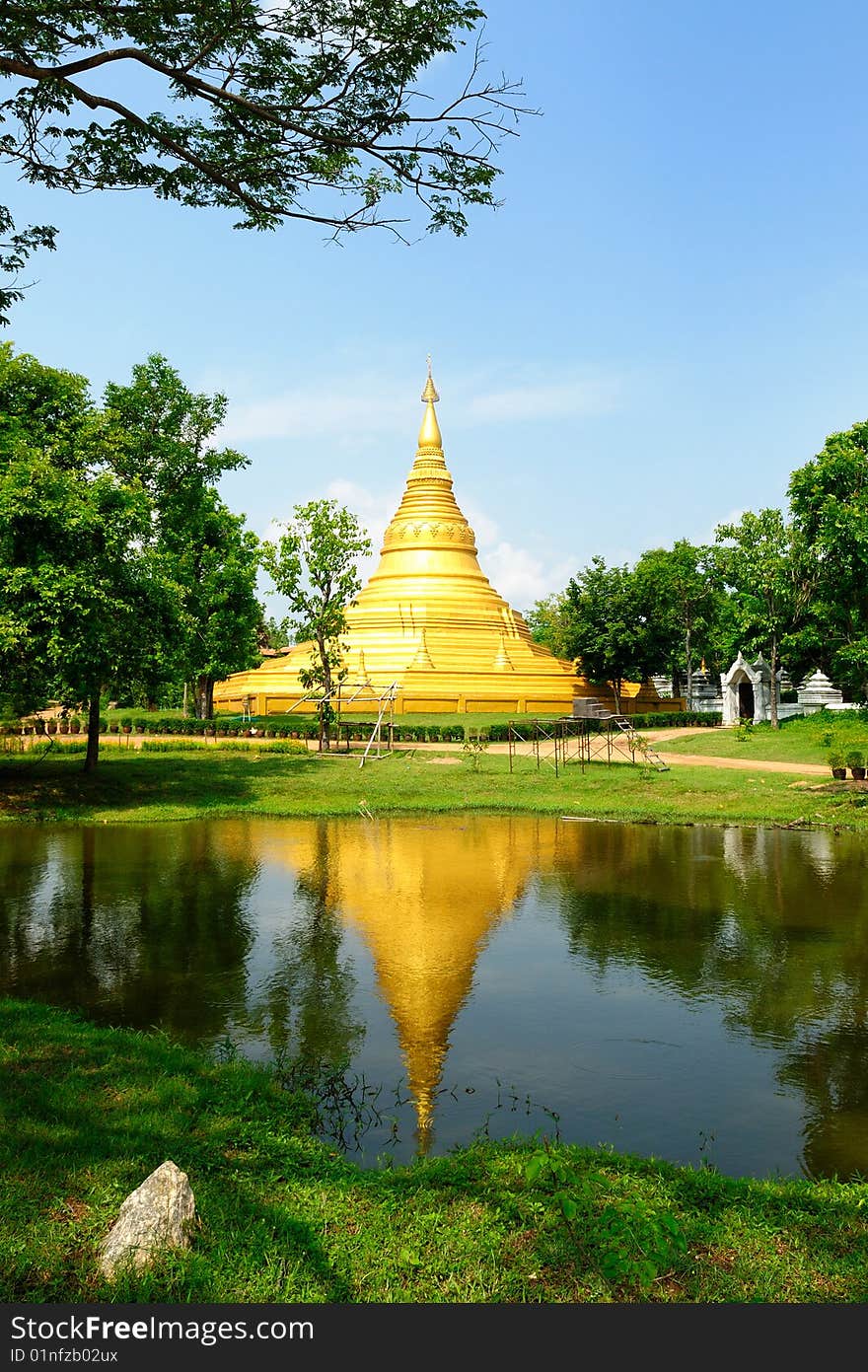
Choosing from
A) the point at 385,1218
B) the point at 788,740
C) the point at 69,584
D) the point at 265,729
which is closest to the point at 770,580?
the point at 788,740

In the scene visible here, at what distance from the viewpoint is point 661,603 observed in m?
45.0

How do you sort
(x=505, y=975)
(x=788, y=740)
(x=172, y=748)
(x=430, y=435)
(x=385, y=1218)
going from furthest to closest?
(x=430, y=435) → (x=788, y=740) → (x=172, y=748) → (x=505, y=975) → (x=385, y=1218)

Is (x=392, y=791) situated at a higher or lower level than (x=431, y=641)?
lower

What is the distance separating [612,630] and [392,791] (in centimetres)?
2480

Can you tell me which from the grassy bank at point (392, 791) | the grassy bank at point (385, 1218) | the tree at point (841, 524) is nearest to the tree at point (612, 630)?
the tree at point (841, 524)

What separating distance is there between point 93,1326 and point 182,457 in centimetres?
2873

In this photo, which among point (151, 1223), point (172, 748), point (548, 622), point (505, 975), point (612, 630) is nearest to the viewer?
point (151, 1223)

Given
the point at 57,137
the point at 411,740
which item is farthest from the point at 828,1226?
the point at 411,740

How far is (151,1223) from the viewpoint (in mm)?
3906

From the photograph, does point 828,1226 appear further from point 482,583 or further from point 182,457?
point 482,583

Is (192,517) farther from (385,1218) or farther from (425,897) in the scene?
(385,1218)

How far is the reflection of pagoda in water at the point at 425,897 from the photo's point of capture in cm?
736

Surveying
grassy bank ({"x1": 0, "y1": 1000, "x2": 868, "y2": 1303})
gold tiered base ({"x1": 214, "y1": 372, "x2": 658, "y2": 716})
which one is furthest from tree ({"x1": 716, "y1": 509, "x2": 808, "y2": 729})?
grassy bank ({"x1": 0, "y1": 1000, "x2": 868, "y2": 1303})

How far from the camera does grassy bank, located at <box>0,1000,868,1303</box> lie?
3781 millimetres
